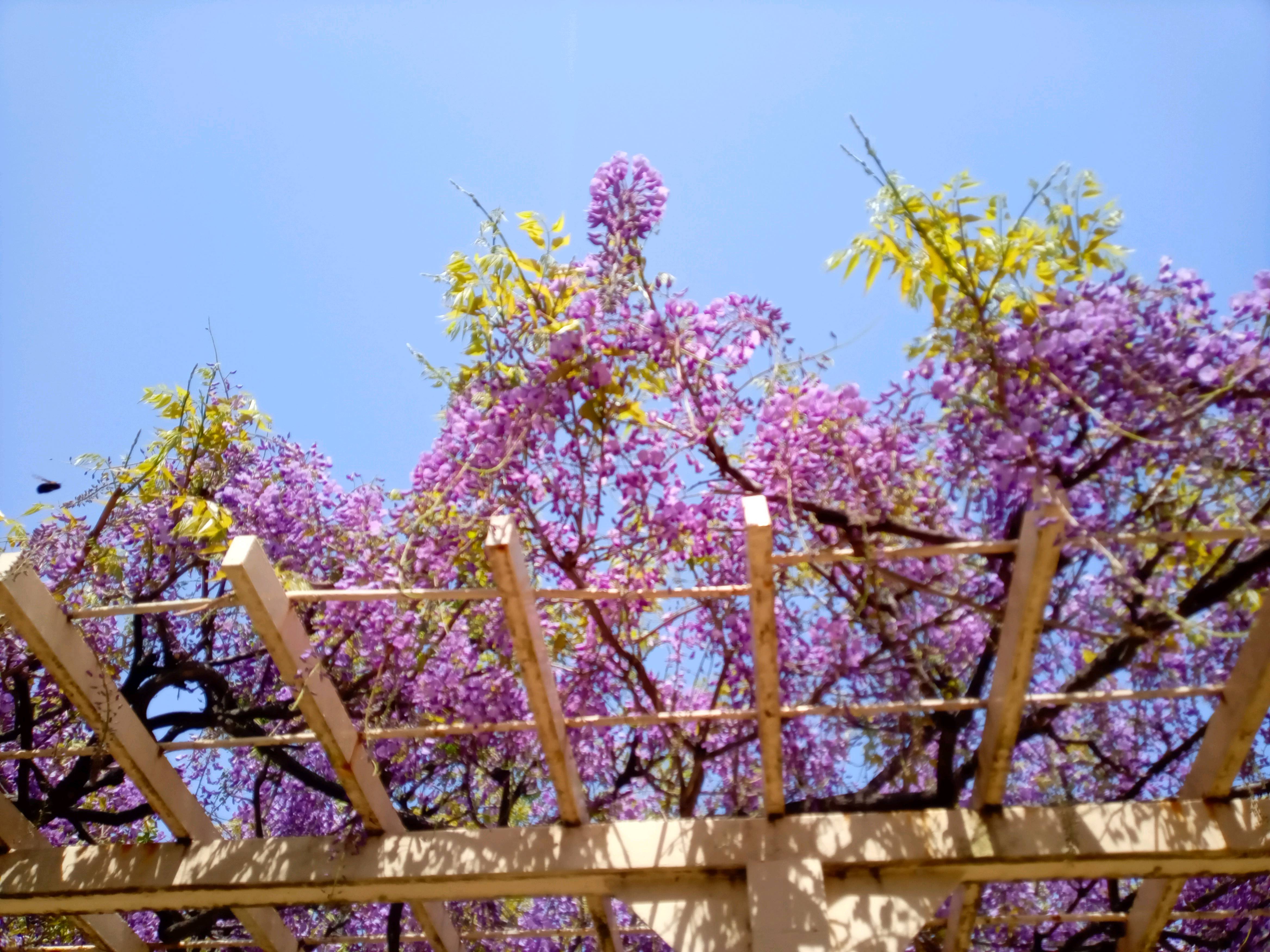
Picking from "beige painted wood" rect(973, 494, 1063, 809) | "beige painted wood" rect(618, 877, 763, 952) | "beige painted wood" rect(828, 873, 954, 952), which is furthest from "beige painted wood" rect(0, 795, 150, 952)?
"beige painted wood" rect(973, 494, 1063, 809)

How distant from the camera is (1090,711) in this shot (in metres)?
3.83

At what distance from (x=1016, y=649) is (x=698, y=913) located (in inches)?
54.0

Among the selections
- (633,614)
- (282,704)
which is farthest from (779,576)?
(282,704)

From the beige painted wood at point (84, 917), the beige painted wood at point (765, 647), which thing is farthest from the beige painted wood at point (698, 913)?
the beige painted wood at point (84, 917)

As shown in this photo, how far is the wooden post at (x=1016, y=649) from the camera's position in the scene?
2568 mm

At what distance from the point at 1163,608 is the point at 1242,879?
237 centimetres

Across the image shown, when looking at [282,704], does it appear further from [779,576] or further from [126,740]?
[779,576]

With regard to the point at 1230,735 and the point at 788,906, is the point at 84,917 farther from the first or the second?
the point at 1230,735

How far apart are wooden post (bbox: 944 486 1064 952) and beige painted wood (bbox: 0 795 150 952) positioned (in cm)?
330

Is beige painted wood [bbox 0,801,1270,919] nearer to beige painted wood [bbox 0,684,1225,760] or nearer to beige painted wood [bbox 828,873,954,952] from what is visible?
beige painted wood [bbox 828,873,954,952]

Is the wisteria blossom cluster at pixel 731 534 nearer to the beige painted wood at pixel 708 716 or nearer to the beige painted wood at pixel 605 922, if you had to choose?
the beige painted wood at pixel 708 716

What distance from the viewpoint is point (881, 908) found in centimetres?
319

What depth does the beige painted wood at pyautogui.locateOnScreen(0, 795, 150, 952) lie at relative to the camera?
146 inches

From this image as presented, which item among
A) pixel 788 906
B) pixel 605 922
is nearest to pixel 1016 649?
pixel 788 906
